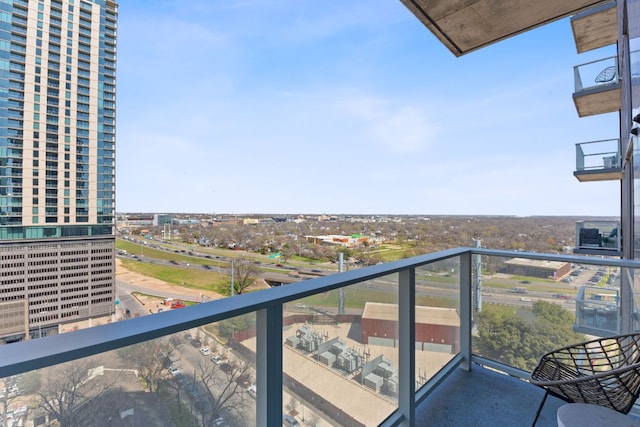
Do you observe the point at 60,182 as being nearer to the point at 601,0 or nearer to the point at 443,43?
the point at 443,43

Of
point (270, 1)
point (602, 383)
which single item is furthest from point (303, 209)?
point (602, 383)

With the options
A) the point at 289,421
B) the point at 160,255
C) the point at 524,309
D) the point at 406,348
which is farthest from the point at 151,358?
the point at 160,255

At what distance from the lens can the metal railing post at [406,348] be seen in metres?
1.93

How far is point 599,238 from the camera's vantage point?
6.60 m

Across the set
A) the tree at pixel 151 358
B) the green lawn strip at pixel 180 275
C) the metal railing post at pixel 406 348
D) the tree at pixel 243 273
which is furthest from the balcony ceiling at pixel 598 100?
the green lawn strip at pixel 180 275

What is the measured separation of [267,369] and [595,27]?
8.19 m

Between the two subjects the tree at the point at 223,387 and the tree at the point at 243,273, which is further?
the tree at the point at 243,273

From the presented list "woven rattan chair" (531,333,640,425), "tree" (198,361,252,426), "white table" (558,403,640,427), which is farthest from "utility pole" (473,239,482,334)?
"tree" (198,361,252,426)

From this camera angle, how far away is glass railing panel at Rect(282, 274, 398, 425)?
4.11 ft

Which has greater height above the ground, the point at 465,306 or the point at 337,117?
the point at 337,117

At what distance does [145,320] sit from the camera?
0.85m

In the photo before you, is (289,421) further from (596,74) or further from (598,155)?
(596,74)

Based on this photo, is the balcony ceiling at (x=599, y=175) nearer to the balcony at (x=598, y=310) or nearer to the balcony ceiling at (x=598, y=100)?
the balcony ceiling at (x=598, y=100)

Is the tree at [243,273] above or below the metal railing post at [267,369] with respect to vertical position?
below
